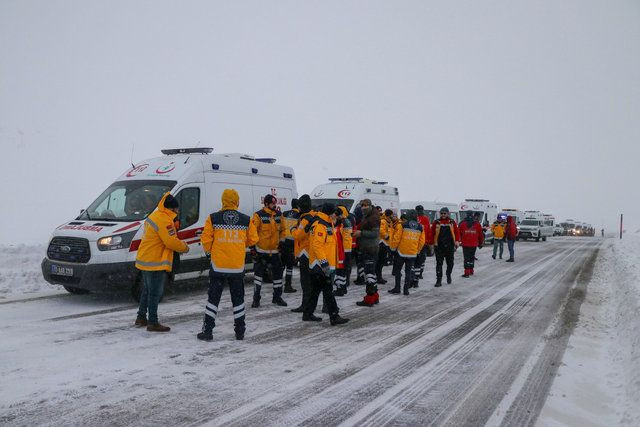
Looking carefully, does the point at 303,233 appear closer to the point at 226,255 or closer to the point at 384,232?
the point at 226,255

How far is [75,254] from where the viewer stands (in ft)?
28.2

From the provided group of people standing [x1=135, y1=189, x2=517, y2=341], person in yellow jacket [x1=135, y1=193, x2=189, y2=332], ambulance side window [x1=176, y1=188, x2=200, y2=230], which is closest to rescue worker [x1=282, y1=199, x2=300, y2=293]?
group of people standing [x1=135, y1=189, x2=517, y2=341]

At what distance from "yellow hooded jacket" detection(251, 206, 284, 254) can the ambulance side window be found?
1.40 metres

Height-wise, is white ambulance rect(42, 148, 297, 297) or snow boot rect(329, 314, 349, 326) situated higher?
white ambulance rect(42, 148, 297, 297)

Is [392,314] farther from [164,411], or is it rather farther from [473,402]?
[164,411]

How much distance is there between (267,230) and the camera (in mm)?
9242

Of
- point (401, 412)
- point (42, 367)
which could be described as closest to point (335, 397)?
point (401, 412)

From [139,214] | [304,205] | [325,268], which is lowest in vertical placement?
[325,268]

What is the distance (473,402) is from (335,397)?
1.24 metres

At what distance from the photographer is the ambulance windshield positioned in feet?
30.7

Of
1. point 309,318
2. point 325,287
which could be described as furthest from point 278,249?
point 325,287

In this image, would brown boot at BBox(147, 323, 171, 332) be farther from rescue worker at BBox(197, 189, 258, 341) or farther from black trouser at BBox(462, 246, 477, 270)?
black trouser at BBox(462, 246, 477, 270)

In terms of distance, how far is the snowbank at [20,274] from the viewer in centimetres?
1022

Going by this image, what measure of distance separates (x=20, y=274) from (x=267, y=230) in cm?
613
